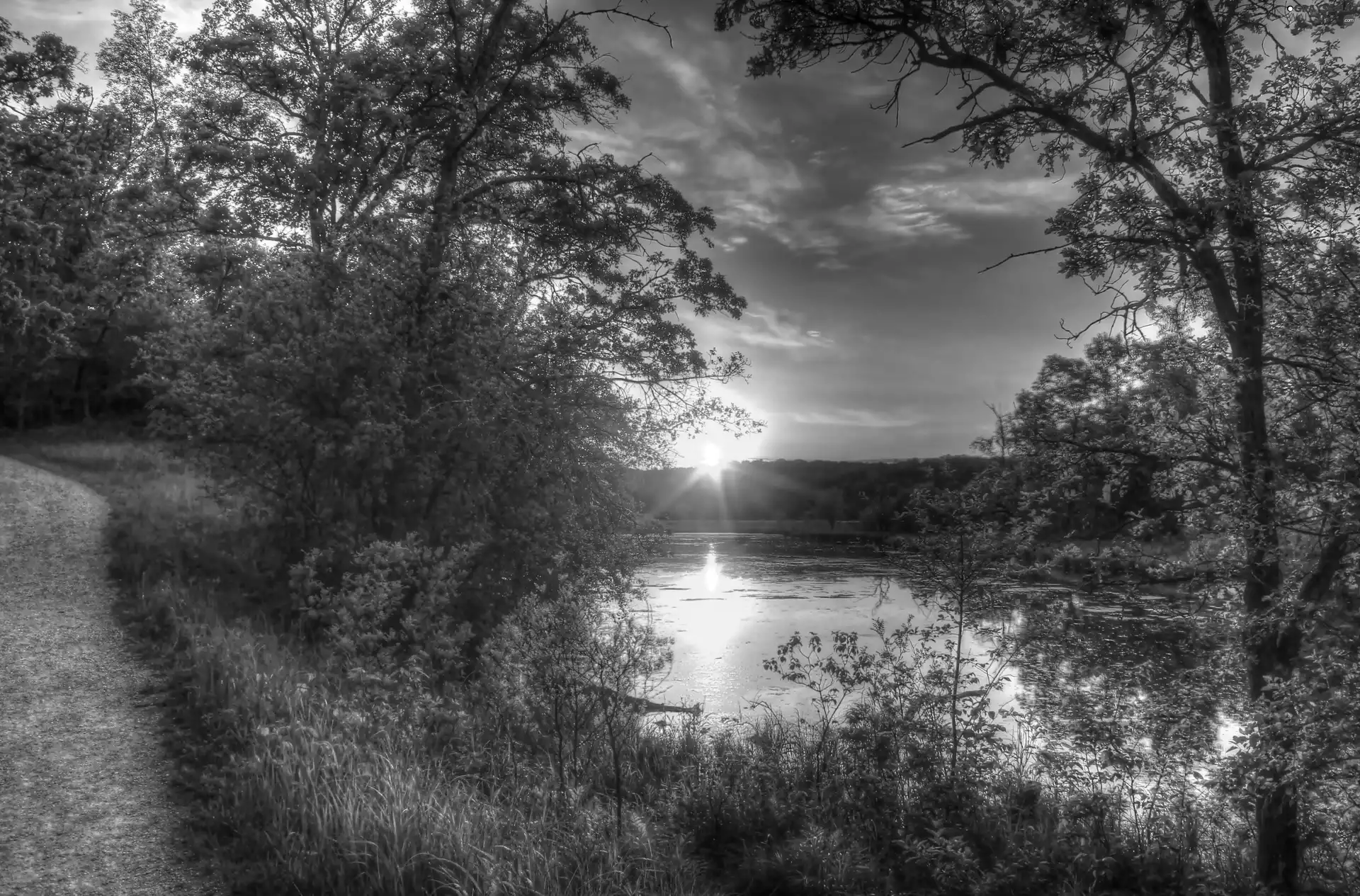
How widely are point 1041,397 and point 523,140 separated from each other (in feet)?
36.1

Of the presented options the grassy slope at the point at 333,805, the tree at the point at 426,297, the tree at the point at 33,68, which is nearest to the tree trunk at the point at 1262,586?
the grassy slope at the point at 333,805

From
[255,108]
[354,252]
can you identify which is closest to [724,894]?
[354,252]

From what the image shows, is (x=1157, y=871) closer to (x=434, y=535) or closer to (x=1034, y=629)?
(x=1034, y=629)

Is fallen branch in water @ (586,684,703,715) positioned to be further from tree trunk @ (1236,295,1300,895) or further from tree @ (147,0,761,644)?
tree trunk @ (1236,295,1300,895)

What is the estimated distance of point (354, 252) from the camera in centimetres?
1016

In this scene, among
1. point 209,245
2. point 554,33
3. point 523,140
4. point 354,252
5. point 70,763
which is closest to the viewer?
point 70,763

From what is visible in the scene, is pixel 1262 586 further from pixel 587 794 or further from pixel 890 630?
pixel 890 630

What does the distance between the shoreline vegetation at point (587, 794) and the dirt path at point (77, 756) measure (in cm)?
23

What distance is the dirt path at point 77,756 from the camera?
445cm

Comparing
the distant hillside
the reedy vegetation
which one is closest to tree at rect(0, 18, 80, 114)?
the reedy vegetation

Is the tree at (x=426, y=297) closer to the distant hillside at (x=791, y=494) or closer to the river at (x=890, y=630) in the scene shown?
the river at (x=890, y=630)

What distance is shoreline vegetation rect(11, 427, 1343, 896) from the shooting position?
15.0 feet

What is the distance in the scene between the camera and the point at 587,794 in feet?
23.1

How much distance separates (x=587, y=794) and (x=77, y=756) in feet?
11.8
